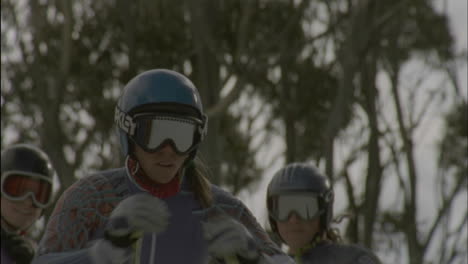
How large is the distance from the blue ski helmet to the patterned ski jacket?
0.68 ft

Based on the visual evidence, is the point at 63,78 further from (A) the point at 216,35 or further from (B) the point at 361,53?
(B) the point at 361,53

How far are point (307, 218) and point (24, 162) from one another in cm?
243

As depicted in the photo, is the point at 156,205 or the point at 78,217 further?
the point at 78,217

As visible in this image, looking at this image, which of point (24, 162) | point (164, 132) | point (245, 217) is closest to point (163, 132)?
point (164, 132)

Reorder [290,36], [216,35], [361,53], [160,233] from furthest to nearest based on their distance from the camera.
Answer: [290,36]
[216,35]
[361,53]
[160,233]

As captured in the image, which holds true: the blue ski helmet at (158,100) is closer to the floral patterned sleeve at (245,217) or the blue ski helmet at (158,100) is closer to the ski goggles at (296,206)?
the floral patterned sleeve at (245,217)

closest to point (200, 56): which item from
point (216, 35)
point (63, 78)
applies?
point (216, 35)

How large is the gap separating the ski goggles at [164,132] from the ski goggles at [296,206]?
2911 millimetres

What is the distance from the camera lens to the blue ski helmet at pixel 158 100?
3982mm

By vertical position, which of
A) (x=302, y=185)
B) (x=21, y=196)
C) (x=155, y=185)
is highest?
(x=155, y=185)

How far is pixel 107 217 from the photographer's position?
384 centimetres

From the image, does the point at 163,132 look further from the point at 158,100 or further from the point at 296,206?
the point at 296,206

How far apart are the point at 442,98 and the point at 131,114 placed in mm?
13171

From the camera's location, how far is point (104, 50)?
55.9 ft
